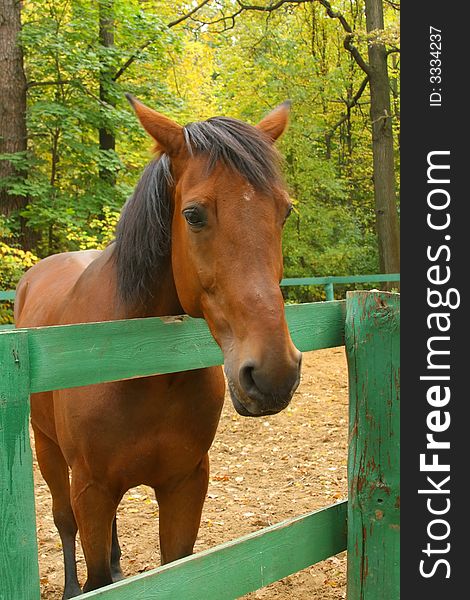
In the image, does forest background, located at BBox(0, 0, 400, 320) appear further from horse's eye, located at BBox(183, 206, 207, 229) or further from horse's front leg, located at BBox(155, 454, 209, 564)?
horse's eye, located at BBox(183, 206, 207, 229)

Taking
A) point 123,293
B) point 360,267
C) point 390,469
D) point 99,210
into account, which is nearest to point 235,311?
point 123,293

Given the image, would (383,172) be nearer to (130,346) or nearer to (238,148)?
(238,148)

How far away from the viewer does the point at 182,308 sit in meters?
2.51

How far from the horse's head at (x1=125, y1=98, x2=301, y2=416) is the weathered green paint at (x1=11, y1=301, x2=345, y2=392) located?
5.3 inches

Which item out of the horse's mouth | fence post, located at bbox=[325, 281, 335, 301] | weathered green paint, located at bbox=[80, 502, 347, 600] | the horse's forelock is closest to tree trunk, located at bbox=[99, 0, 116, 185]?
fence post, located at bbox=[325, 281, 335, 301]

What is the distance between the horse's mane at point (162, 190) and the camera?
215 cm

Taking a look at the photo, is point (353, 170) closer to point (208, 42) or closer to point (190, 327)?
point (208, 42)

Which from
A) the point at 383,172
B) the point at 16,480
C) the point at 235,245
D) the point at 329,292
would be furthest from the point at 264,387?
the point at 383,172

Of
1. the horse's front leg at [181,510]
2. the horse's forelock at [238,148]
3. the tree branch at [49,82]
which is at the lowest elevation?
the horse's front leg at [181,510]

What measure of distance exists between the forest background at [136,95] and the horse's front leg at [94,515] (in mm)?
6181

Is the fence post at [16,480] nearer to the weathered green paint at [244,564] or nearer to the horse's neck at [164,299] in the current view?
the weathered green paint at [244,564]

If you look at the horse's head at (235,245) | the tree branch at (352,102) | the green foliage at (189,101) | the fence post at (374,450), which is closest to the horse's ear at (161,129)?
the horse's head at (235,245)

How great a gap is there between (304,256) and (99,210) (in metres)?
7.83

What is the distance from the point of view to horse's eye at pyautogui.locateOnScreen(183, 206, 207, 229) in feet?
6.81
